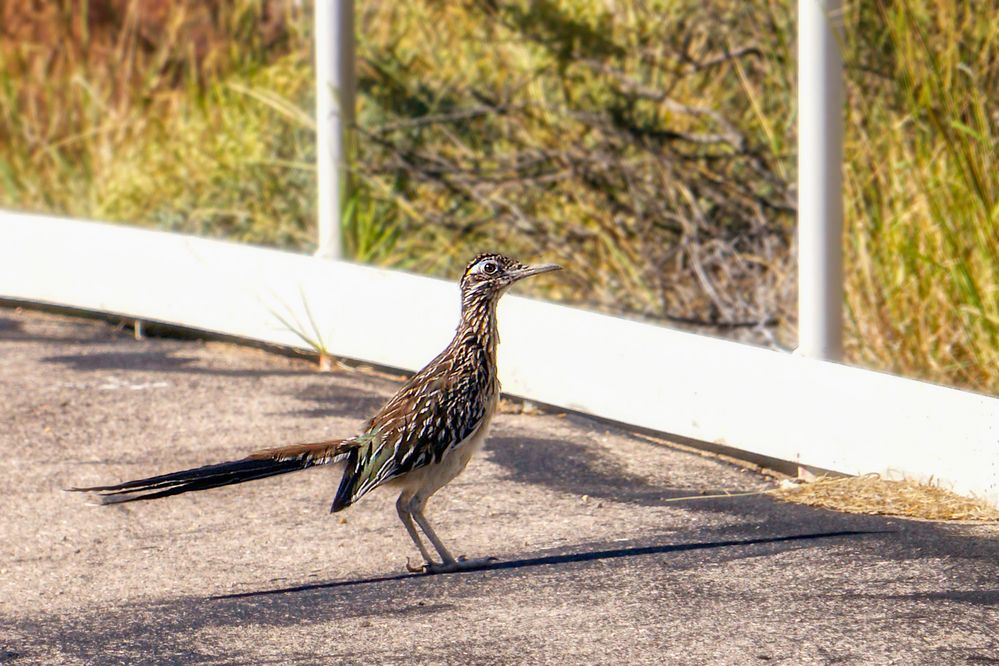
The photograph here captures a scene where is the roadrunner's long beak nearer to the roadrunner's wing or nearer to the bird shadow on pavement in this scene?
the roadrunner's wing

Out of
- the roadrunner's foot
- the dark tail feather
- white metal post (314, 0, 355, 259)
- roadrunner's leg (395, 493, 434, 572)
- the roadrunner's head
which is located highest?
white metal post (314, 0, 355, 259)

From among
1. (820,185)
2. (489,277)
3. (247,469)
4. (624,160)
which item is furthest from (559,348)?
(624,160)

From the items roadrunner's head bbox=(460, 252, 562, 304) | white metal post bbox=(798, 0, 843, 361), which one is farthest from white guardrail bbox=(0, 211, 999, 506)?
roadrunner's head bbox=(460, 252, 562, 304)

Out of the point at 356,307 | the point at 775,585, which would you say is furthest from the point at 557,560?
the point at 356,307

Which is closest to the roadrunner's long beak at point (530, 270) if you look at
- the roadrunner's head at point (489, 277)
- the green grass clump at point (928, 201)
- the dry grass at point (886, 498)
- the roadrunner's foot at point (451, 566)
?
the roadrunner's head at point (489, 277)

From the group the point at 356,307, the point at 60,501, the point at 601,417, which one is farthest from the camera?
the point at 356,307

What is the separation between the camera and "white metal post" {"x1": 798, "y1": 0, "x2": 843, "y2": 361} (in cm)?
698

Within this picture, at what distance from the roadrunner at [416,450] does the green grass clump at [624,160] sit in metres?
2.32

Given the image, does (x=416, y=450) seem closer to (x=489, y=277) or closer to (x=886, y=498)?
(x=489, y=277)

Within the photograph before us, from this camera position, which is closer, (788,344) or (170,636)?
(170,636)

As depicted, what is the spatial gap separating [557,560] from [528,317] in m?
2.08

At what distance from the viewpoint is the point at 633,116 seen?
9930 mm

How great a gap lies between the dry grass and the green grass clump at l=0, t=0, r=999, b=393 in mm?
1115

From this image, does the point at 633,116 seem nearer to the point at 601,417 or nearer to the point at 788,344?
the point at 788,344
